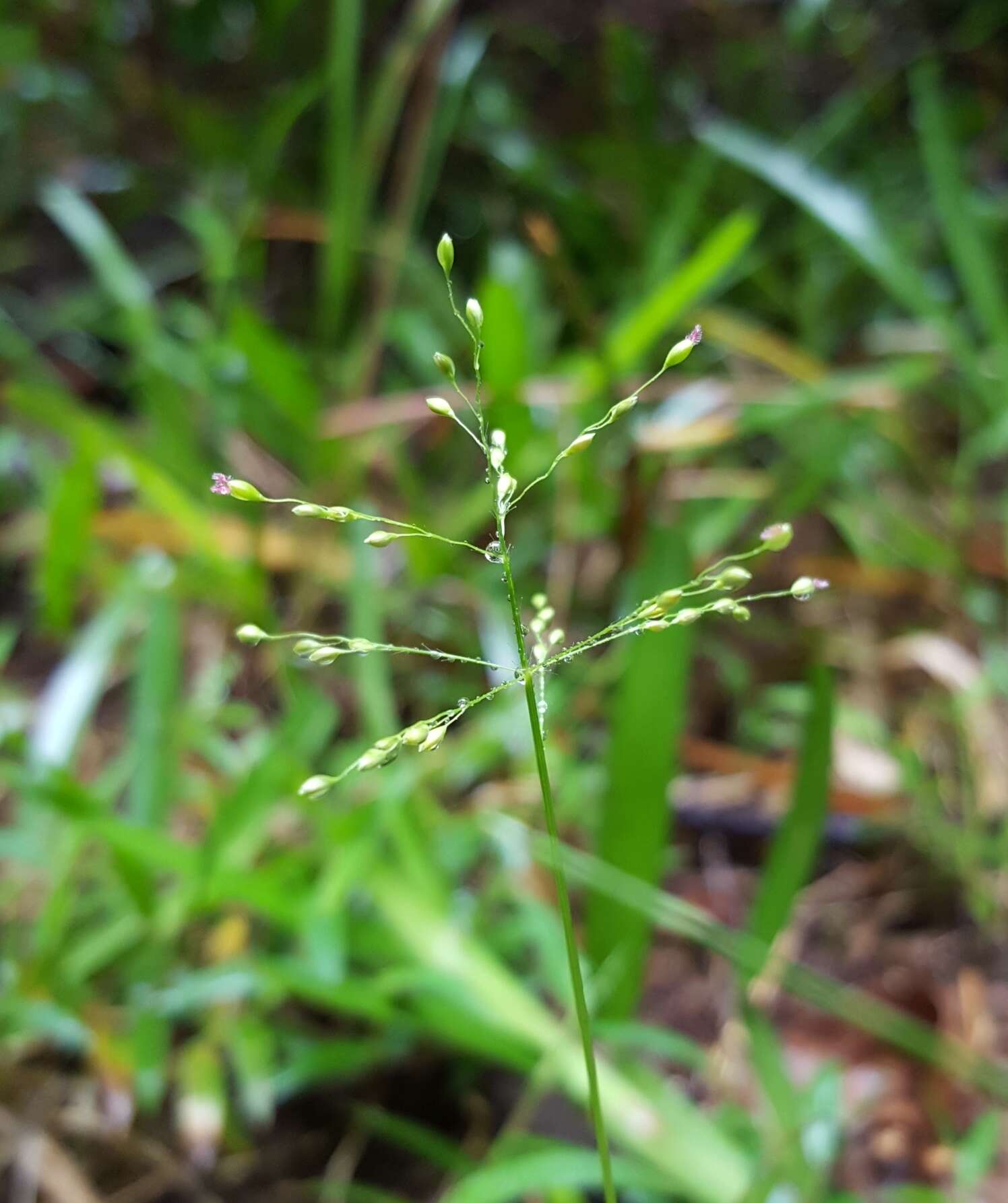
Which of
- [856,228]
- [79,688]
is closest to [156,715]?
[79,688]

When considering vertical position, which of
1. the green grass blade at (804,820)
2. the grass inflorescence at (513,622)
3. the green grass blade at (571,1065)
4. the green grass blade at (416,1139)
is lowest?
the green grass blade at (416,1139)

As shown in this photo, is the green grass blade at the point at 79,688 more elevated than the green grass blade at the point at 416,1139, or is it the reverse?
the green grass blade at the point at 79,688

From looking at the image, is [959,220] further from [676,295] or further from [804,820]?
[804,820]

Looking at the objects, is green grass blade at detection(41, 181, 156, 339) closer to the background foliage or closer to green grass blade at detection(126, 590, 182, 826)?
the background foliage

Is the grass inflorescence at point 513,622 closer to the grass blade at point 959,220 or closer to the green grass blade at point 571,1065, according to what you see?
the green grass blade at point 571,1065

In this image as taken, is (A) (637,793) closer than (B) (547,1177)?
No

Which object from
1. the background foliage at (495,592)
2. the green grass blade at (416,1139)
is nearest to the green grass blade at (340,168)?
the background foliage at (495,592)

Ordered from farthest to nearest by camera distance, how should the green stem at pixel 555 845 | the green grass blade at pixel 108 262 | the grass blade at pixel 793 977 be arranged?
the green grass blade at pixel 108 262 < the grass blade at pixel 793 977 < the green stem at pixel 555 845
